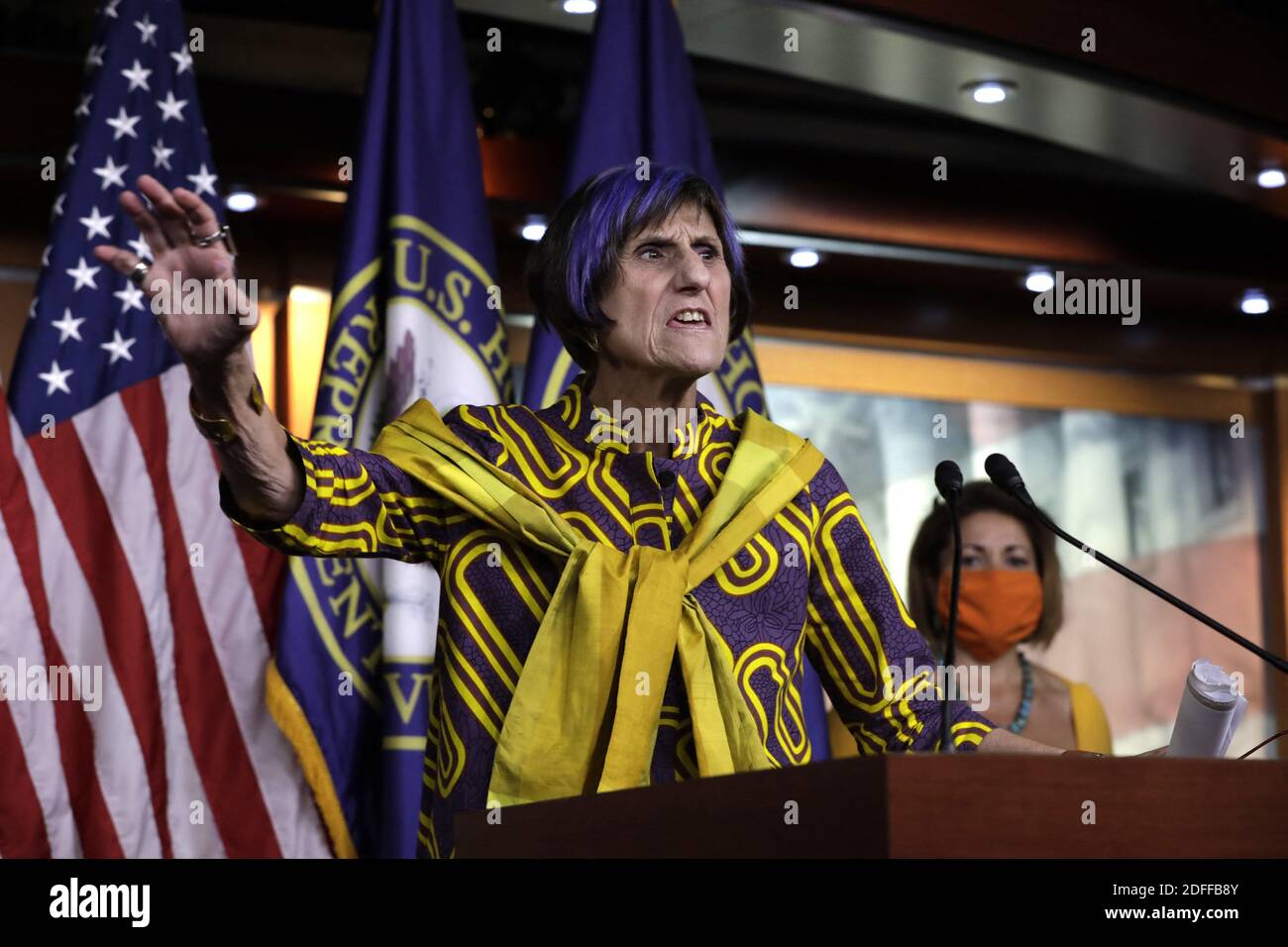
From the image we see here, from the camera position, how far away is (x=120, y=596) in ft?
11.2

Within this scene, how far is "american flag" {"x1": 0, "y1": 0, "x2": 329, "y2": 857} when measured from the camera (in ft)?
10.9

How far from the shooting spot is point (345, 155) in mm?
4324

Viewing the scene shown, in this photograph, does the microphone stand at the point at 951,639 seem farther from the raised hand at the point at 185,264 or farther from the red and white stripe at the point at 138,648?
the red and white stripe at the point at 138,648

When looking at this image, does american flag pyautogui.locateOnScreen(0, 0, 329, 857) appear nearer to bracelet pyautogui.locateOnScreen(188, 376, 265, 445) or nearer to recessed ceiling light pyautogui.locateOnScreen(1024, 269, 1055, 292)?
bracelet pyautogui.locateOnScreen(188, 376, 265, 445)

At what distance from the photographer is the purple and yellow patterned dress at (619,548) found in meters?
2.06

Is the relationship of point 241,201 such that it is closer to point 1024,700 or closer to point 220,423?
point 1024,700

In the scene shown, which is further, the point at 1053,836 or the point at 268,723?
the point at 268,723

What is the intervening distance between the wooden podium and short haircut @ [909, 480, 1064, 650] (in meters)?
2.63

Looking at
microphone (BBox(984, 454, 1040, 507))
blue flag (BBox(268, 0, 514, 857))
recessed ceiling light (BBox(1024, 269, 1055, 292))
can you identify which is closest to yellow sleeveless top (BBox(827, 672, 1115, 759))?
blue flag (BBox(268, 0, 514, 857))

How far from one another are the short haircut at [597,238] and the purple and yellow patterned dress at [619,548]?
4.3 inches
